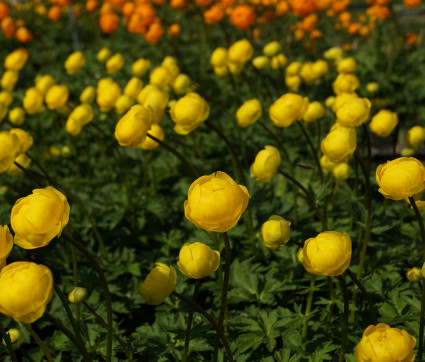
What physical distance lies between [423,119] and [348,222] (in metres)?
1.83

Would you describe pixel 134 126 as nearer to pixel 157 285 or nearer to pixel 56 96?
pixel 157 285

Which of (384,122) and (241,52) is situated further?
(241,52)

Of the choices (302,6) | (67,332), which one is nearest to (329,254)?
(67,332)

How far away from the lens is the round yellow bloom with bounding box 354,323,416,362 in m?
0.89

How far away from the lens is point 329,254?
97cm

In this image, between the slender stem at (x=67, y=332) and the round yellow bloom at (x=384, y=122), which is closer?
the slender stem at (x=67, y=332)

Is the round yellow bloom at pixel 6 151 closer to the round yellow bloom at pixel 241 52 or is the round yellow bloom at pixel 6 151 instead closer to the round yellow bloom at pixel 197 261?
the round yellow bloom at pixel 197 261

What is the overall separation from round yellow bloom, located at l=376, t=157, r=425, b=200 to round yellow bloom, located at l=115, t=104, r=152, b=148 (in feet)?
2.52

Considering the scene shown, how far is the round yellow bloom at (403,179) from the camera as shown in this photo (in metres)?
1.02

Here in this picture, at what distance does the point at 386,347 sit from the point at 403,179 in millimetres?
372

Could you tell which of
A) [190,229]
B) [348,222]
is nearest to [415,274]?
[348,222]

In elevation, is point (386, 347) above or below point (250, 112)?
above

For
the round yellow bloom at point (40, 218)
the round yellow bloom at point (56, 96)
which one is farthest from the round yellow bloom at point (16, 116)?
the round yellow bloom at point (40, 218)

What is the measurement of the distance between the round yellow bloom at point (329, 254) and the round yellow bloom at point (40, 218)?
0.57 metres
